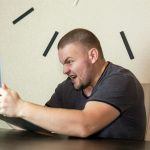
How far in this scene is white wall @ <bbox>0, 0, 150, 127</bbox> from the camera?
185 centimetres

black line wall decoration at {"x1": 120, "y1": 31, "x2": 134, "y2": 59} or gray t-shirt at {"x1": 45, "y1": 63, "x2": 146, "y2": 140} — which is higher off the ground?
black line wall decoration at {"x1": 120, "y1": 31, "x2": 134, "y2": 59}

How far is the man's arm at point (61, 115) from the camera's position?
3.50ft

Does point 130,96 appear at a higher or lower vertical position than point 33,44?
lower

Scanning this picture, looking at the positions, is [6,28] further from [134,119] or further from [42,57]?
[134,119]

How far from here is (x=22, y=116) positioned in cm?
110

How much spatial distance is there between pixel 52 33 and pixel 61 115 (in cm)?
109

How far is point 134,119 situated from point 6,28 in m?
1.24

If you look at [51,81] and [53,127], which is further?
[51,81]

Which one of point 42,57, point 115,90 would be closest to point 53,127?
point 115,90

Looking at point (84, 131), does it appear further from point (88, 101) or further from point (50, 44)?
point (50, 44)

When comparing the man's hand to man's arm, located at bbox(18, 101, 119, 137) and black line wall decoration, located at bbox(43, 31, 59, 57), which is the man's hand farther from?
black line wall decoration, located at bbox(43, 31, 59, 57)

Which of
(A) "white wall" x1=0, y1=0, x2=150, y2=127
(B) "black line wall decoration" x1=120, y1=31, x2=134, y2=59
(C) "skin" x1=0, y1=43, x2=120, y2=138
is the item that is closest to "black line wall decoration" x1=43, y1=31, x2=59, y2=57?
Result: (A) "white wall" x1=0, y1=0, x2=150, y2=127

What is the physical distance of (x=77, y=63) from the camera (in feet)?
4.77

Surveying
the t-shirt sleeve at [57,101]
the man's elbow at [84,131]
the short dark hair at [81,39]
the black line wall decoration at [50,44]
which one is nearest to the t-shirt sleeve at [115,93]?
the man's elbow at [84,131]
